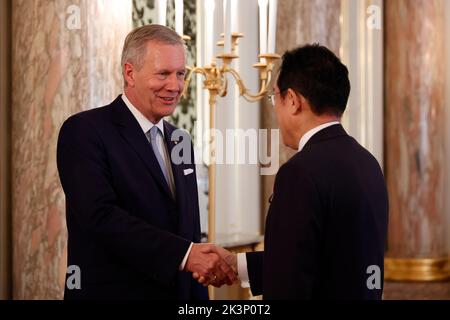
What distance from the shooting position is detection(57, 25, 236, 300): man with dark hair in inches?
114

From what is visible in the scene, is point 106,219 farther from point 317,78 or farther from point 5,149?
point 5,149

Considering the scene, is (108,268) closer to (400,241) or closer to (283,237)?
(283,237)

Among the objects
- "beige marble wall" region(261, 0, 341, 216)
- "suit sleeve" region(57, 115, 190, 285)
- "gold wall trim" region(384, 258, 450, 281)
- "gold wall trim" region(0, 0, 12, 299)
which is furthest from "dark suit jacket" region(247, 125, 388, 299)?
"gold wall trim" region(384, 258, 450, 281)

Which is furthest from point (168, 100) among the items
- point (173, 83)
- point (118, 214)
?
point (118, 214)

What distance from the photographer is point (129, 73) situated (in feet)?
10.3

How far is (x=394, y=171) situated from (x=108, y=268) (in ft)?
16.4

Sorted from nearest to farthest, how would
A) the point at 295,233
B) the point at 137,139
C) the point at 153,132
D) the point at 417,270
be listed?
1. the point at 295,233
2. the point at 137,139
3. the point at 153,132
4. the point at 417,270

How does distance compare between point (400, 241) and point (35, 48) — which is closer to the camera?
point (35, 48)

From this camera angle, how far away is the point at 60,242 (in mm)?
4590

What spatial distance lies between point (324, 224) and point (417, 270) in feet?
17.4

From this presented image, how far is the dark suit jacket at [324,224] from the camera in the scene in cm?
231

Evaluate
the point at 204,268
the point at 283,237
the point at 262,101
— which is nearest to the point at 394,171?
the point at 262,101

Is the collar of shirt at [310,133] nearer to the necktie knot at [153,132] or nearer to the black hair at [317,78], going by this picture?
the black hair at [317,78]

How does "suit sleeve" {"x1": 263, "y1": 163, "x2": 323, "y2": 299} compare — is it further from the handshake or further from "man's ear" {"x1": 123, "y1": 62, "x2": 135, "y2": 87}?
"man's ear" {"x1": 123, "y1": 62, "x2": 135, "y2": 87}
